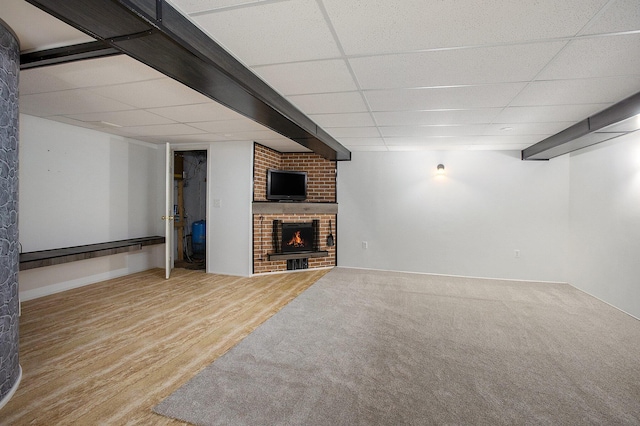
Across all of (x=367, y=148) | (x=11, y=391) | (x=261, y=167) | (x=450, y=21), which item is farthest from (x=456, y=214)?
(x=11, y=391)

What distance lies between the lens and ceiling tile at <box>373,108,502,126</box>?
3.33 metres

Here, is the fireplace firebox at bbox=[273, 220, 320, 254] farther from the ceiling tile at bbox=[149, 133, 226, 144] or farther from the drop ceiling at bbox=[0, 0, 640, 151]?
the drop ceiling at bbox=[0, 0, 640, 151]

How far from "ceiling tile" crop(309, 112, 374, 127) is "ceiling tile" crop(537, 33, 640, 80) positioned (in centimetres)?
171

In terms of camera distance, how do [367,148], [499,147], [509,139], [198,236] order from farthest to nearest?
[198,236] → [367,148] → [499,147] → [509,139]

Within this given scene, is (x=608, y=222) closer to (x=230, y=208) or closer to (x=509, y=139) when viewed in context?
(x=509, y=139)

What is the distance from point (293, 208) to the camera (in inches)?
225

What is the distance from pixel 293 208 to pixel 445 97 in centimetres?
340

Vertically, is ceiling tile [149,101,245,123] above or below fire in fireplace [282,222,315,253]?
above

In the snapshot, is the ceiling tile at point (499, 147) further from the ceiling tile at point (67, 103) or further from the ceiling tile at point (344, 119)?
the ceiling tile at point (67, 103)

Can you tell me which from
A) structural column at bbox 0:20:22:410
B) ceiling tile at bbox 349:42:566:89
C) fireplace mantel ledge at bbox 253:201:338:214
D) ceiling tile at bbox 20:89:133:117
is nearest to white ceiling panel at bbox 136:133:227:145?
fireplace mantel ledge at bbox 253:201:338:214

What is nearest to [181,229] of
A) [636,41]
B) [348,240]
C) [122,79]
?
[348,240]

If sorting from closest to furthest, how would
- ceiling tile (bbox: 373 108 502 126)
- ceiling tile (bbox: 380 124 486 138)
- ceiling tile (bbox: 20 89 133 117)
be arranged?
ceiling tile (bbox: 20 89 133 117)
ceiling tile (bbox: 373 108 502 126)
ceiling tile (bbox: 380 124 486 138)

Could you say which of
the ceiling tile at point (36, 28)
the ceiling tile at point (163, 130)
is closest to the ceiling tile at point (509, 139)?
the ceiling tile at point (163, 130)

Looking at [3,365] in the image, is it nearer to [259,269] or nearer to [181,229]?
[259,269]
